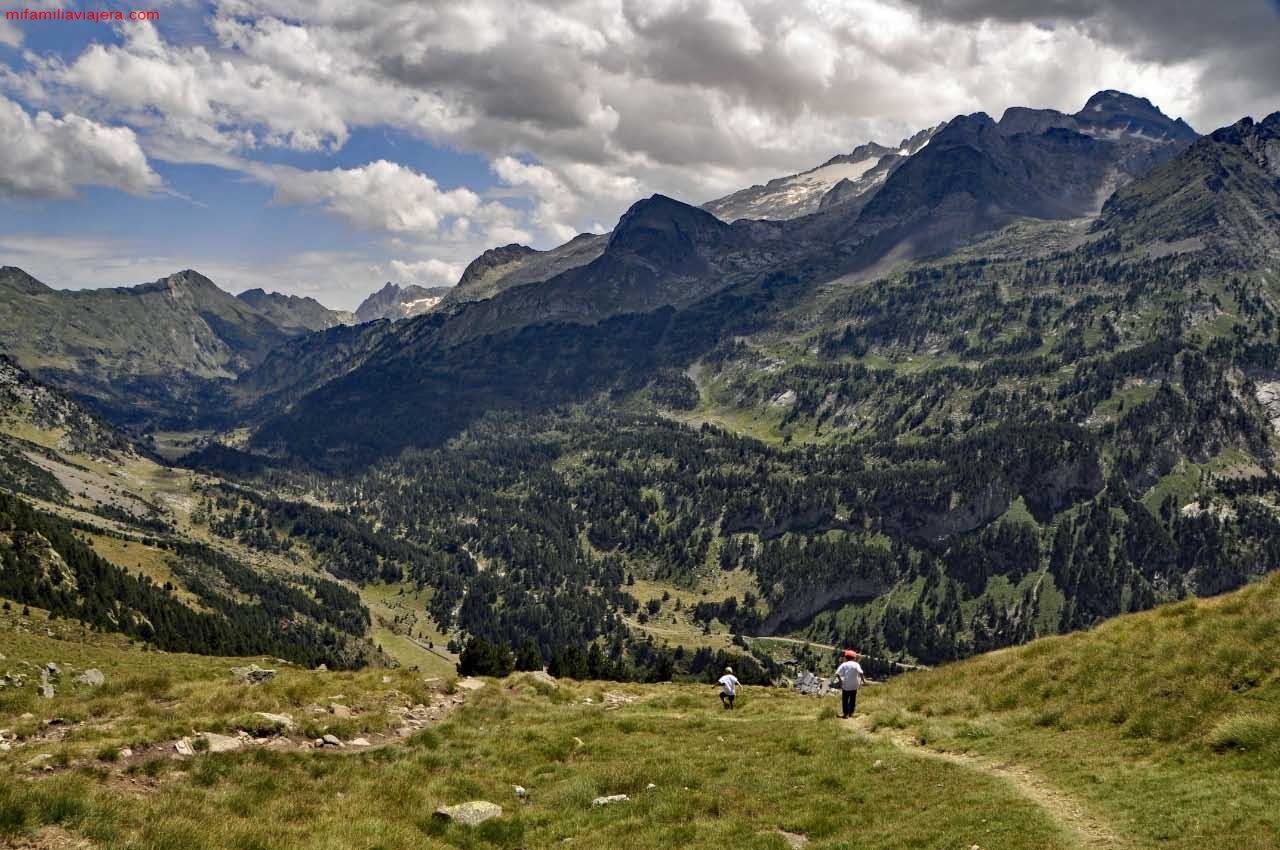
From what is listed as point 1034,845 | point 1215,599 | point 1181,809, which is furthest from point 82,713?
point 1215,599

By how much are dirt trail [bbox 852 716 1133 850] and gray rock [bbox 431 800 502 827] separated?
15598 mm

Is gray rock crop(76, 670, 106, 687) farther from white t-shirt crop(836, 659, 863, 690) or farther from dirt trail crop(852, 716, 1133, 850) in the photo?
dirt trail crop(852, 716, 1133, 850)

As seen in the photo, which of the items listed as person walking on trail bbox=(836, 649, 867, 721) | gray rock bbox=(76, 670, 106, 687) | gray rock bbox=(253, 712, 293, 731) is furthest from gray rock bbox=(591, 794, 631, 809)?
gray rock bbox=(76, 670, 106, 687)

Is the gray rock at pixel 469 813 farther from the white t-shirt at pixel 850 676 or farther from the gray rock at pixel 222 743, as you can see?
the white t-shirt at pixel 850 676

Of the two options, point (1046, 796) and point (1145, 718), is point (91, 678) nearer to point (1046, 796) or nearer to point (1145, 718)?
point (1046, 796)

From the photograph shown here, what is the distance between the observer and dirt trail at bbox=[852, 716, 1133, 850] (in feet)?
58.6

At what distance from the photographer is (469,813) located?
21500 mm

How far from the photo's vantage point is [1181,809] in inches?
728

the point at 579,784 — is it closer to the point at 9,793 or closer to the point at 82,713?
the point at 9,793

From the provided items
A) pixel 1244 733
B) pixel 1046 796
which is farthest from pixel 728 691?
pixel 1244 733

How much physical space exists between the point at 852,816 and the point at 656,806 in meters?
5.81

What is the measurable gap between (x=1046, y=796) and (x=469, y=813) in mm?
17020

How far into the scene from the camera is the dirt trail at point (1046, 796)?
17859 mm

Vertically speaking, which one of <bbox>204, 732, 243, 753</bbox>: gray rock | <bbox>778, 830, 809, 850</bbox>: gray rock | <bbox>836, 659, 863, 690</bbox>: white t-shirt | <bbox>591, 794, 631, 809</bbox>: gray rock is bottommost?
<bbox>204, 732, 243, 753</bbox>: gray rock
